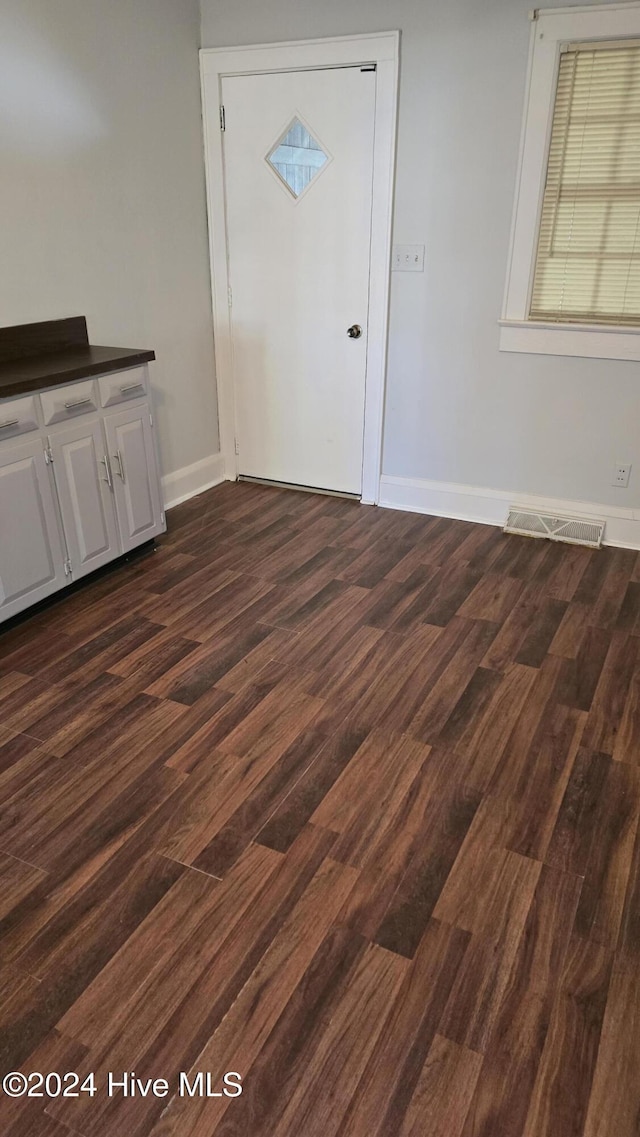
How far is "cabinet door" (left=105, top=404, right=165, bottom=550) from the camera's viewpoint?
3205 mm

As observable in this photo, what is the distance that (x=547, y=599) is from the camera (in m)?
3.18

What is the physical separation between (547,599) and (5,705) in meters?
2.19

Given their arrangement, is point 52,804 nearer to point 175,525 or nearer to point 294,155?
point 175,525

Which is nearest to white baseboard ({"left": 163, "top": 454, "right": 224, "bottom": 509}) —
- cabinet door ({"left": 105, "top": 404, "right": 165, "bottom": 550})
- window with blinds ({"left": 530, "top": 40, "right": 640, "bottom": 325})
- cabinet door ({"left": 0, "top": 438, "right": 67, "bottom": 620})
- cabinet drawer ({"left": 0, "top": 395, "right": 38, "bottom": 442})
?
cabinet door ({"left": 105, "top": 404, "right": 165, "bottom": 550})

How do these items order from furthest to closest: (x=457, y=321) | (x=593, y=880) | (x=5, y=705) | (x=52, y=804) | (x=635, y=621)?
1. (x=457, y=321)
2. (x=635, y=621)
3. (x=5, y=705)
4. (x=52, y=804)
5. (x=593, y=880)

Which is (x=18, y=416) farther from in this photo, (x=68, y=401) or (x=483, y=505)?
(x=483, y=505)

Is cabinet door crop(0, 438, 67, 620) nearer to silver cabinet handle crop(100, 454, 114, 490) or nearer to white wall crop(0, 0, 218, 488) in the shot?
silver cabinet handle crop(100, 454, 114, 490)

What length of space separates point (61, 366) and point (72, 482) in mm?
463

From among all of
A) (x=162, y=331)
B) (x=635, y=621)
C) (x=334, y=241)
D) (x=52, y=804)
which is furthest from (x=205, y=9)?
(x=52, y=804)

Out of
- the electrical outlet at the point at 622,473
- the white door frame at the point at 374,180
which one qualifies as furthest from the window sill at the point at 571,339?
the white door frame at the point at 374,180

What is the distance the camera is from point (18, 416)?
267 centimetres

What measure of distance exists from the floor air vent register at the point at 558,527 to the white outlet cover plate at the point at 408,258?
4.39 ft

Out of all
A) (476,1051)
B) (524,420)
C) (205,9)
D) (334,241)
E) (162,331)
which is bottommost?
(476,1051)

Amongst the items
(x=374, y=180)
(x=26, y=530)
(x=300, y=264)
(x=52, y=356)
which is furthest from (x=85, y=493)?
(x=374, y=180)
